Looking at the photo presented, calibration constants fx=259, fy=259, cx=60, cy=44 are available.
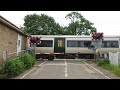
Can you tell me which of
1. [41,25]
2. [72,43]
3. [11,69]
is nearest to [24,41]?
[72,43]

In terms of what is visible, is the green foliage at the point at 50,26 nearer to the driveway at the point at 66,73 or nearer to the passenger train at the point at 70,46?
the passenger train at the point at 70,46

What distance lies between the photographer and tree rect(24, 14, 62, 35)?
194ft

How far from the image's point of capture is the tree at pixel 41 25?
5925cm

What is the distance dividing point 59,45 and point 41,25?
1046 inches

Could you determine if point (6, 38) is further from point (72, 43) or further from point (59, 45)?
point (72, 43)

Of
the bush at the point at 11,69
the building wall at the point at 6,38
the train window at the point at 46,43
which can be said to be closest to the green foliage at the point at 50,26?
the train window at the point at 46,43

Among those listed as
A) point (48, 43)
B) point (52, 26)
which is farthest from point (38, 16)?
point (48, 43)

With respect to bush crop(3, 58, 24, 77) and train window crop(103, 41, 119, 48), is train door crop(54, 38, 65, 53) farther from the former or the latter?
bush crop(3, 58, 24, 77)

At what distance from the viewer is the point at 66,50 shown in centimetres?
3459

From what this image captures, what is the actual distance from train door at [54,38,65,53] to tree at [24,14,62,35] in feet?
79.1

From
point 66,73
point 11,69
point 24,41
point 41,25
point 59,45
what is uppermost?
point 41,25

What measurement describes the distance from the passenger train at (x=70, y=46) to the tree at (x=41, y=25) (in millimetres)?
24113

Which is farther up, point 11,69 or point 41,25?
point 41,25

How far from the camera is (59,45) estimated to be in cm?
3469
